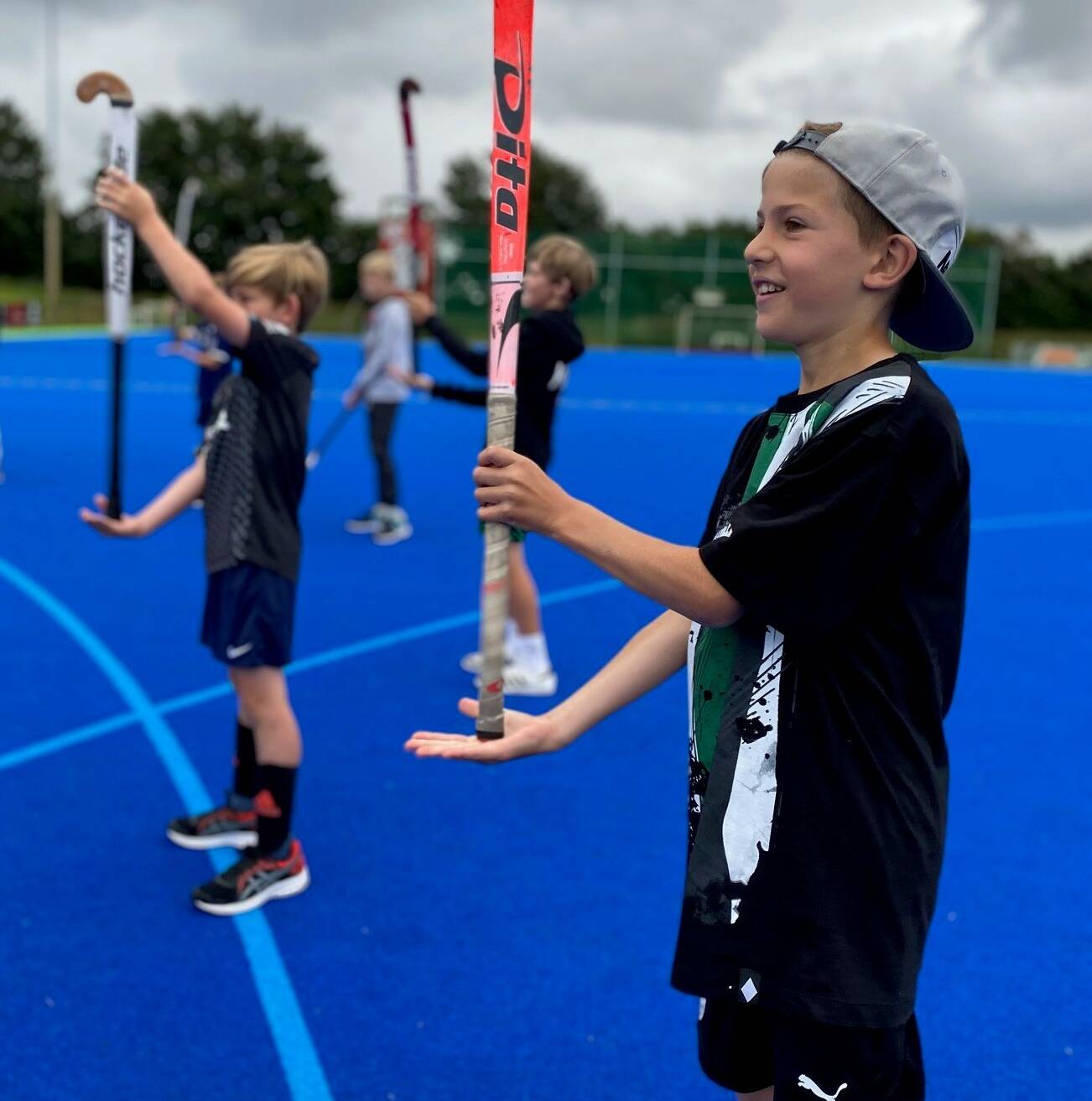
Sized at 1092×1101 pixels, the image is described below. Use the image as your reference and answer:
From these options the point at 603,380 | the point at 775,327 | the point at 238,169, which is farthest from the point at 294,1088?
the point at 238,169

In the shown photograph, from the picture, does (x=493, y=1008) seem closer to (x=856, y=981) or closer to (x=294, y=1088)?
(x=294, y=1088)

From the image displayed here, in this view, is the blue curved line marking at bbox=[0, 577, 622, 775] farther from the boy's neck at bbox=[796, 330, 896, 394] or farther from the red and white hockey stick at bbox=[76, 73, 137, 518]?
the boy's neck at bbox=[796, 330, 896, 394]

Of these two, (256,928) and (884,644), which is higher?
(884,644)

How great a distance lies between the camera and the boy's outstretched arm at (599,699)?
5.83ft

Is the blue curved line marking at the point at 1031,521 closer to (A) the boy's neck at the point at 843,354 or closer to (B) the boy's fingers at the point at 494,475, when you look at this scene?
(A) the boy's neck at the point at 843,354

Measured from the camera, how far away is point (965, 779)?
4.50 m

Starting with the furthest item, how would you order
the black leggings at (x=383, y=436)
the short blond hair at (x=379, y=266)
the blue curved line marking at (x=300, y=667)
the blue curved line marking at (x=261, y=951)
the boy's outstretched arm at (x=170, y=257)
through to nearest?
the black leggings at (x=383, y=436)
the short blond hair at (x=379, y=266)
the blue curved line marking at (x=300, y=667)
the boy's outstretched arm at (x=170, y=257)
the blue curved line marking at (x=261, y=951)

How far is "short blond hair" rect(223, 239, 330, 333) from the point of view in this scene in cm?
344

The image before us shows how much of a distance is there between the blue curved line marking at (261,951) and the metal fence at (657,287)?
36.0m

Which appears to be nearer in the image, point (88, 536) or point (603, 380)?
point (88, 536)

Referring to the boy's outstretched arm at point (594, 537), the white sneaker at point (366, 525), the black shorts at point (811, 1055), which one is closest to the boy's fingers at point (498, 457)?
the boy's outstretched arm at point (594, 537)

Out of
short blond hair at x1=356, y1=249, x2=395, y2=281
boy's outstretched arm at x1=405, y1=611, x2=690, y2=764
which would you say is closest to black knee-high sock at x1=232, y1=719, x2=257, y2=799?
boy's outstretched arm at x1=405, y1=611, x2=690, y2=764

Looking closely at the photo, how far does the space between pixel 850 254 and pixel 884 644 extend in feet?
1.73

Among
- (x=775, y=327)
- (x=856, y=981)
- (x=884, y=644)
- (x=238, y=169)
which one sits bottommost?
(x=856, y=981)
